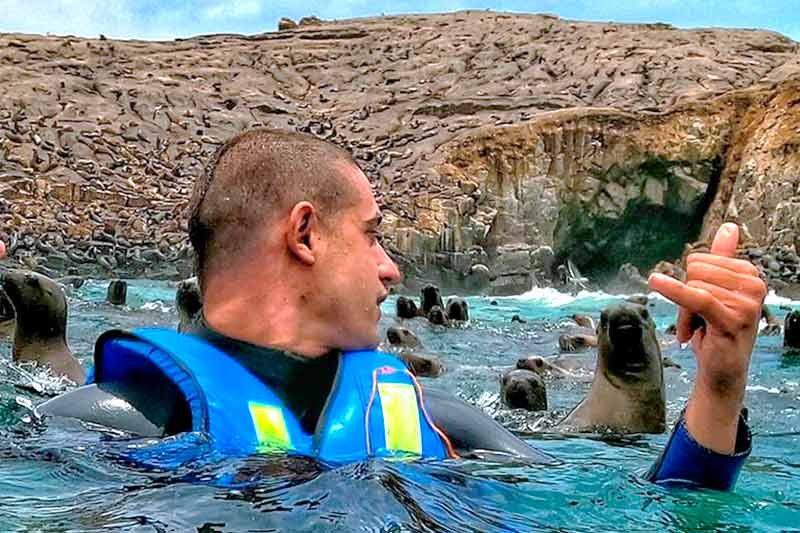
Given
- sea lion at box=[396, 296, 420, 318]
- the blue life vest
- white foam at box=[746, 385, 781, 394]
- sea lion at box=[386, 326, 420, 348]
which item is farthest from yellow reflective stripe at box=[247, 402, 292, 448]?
sea lion at box=[396, 296, 420, 318]

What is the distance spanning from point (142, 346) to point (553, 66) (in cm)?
5272

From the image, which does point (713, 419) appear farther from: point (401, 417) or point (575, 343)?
point (575, 343)

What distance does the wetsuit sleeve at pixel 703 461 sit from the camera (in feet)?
9.03

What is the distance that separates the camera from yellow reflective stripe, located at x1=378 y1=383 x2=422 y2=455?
119 inches

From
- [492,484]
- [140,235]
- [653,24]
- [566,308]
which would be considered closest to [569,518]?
[492,484]

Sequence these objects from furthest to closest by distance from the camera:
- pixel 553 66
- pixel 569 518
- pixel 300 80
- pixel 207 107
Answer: pixel 300 80 → pixel 553 66 → pixel 207 107 → pixel 569 518

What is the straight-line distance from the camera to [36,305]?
8.47 meters

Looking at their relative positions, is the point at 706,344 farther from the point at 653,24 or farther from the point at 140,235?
the point at 653,24

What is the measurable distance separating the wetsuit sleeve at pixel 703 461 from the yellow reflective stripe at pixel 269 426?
36.9 inches

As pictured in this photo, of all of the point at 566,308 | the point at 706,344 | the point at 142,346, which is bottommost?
the point at 566,308

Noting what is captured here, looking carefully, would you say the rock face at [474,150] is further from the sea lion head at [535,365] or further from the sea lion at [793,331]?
the sea lion head at [535,365]

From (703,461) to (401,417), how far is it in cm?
77

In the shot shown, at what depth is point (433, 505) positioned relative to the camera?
8.46 ft

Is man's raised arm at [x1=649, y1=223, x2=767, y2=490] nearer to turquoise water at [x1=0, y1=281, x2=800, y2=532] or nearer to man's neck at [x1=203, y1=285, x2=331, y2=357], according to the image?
turquoise water at [x1=0, y1=281, x2=800, y2=532]
